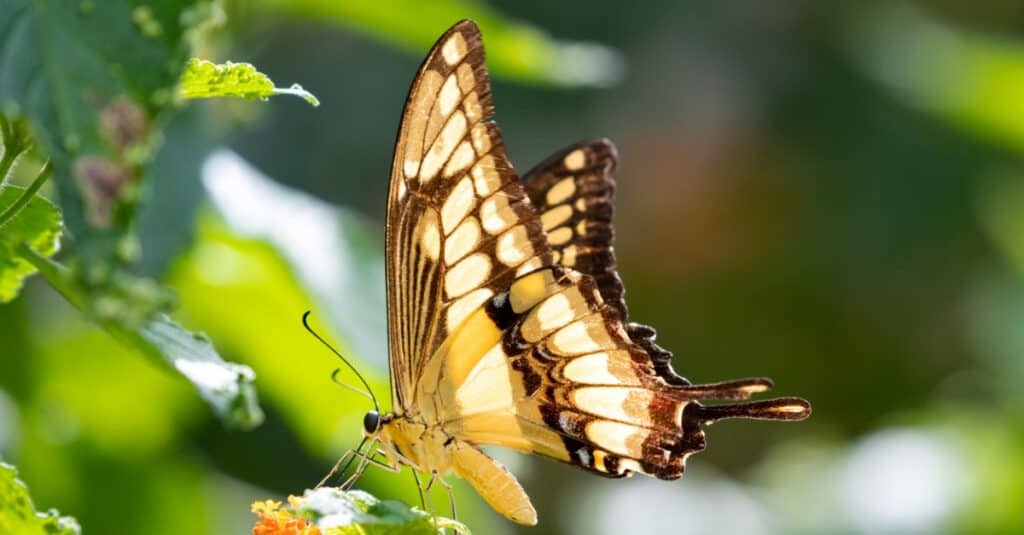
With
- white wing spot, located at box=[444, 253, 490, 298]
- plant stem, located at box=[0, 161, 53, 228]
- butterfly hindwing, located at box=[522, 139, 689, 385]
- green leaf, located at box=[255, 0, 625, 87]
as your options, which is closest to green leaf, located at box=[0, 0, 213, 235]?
plant stem, located at box=[0, 161, 53, 228]

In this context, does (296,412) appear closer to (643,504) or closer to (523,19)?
(643,504)

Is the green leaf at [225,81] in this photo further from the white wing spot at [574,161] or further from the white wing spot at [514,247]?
the white wing spot at [574,161]

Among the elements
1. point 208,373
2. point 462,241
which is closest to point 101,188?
point 208,373

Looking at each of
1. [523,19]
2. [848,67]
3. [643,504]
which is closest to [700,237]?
[848,67]

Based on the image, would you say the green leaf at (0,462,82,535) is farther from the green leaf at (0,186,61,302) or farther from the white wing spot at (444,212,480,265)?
the white wing spot at (444,212,480,265)

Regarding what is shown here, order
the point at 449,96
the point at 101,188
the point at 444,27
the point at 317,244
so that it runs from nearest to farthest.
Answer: the point at 101,188, the point at 449,96, the point at 317,244, the point at 444,27

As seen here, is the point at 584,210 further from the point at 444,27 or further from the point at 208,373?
the point at 208,373

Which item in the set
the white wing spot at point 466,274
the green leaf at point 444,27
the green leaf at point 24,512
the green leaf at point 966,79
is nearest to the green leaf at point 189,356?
the green leaf at point 24,512
